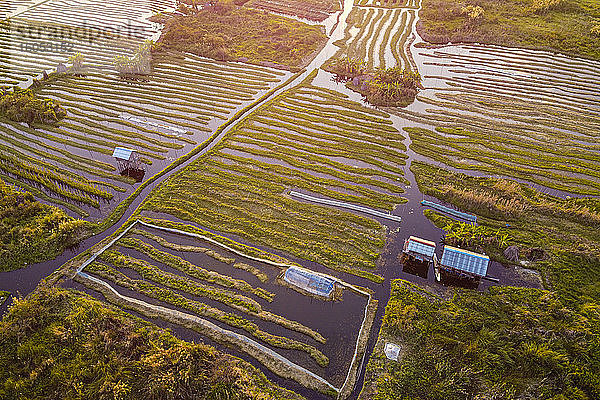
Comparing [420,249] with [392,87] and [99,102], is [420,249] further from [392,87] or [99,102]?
[99,102]

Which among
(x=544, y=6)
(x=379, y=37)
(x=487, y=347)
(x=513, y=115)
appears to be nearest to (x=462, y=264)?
(x=487, y=347)

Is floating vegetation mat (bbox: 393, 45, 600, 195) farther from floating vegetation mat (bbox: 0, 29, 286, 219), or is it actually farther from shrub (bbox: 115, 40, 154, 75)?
shrub (bbox: 115, 40, 154, 75)

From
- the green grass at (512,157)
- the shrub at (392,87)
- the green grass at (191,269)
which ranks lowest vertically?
the green grass at (191,269)

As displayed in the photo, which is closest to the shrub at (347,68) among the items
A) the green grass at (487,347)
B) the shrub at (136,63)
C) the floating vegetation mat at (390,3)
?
the shrub at (136,63)

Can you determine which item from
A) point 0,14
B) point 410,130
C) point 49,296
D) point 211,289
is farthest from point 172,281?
point 0,14

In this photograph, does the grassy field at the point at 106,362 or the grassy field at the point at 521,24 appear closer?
the grassy field at the point at 106,362

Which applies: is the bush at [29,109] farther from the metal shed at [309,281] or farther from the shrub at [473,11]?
the shrub at [473,11]
